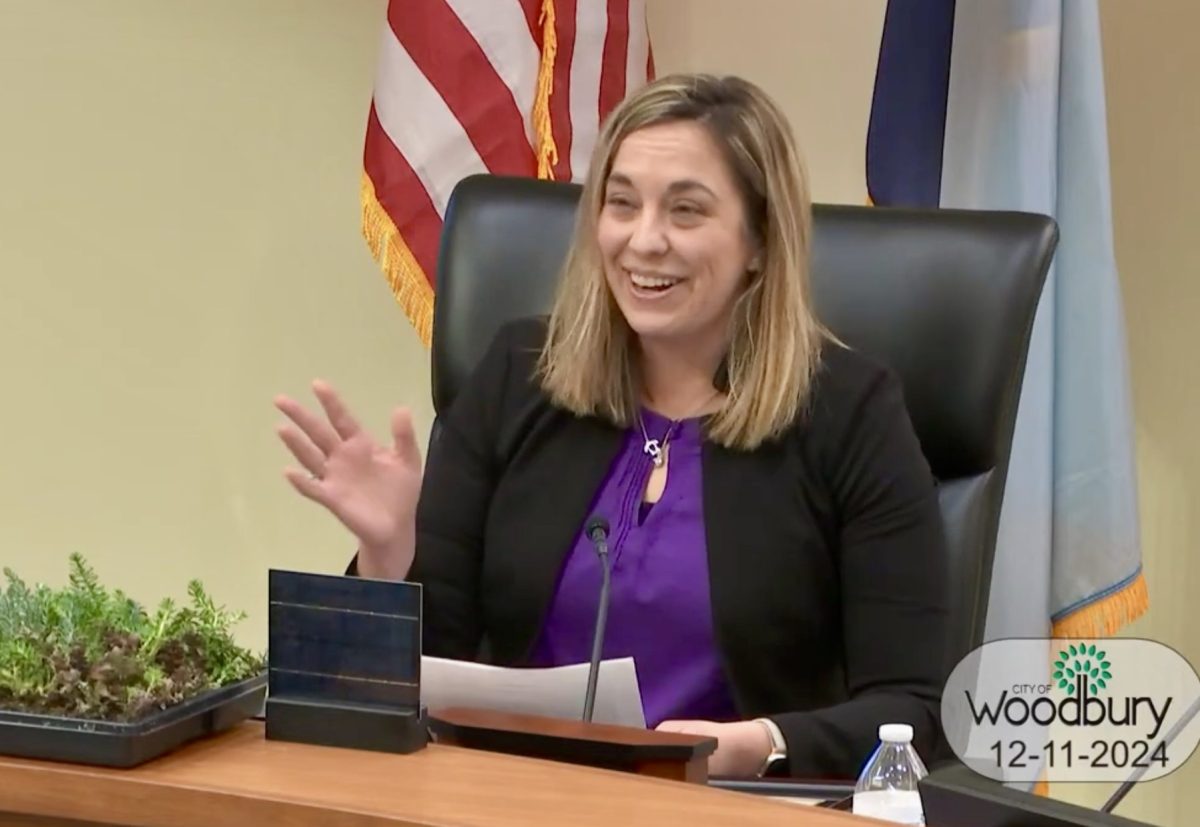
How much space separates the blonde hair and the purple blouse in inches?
2.7

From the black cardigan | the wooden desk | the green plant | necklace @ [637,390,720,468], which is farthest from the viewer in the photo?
necklace @ [637,390,720,468]

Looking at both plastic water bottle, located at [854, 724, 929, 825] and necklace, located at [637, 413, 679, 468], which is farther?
necklace, located at [637, 413, 679, 468]

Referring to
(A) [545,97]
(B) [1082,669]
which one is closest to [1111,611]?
(A) [545,97]

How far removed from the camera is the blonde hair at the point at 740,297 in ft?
5.73

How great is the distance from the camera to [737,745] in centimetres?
142

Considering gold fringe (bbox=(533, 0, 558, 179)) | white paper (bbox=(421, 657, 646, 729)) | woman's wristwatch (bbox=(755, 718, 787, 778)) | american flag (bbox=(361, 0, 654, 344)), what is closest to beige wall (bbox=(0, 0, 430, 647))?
american flag (bbox=(361, 0, 654, 344))

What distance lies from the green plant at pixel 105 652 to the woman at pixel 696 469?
1.98ft

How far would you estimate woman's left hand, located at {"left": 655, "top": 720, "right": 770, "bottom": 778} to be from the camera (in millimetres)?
1373

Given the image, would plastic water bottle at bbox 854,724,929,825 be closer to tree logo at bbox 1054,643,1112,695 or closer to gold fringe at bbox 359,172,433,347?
tree logo at bbox 1054,643,1112,695

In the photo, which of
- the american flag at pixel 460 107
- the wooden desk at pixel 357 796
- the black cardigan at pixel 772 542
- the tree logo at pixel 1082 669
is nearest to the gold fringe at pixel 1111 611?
the black cardigan at pixel 772 542

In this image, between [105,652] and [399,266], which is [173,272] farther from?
[105,652]

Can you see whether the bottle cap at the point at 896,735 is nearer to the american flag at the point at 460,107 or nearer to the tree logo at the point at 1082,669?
the tree logo at the point at 1082,669

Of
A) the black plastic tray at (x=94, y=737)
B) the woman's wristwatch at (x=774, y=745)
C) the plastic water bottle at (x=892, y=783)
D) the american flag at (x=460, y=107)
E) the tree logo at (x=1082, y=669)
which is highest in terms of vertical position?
the american flag at (x=460, y=107)

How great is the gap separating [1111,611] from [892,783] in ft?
3.82
